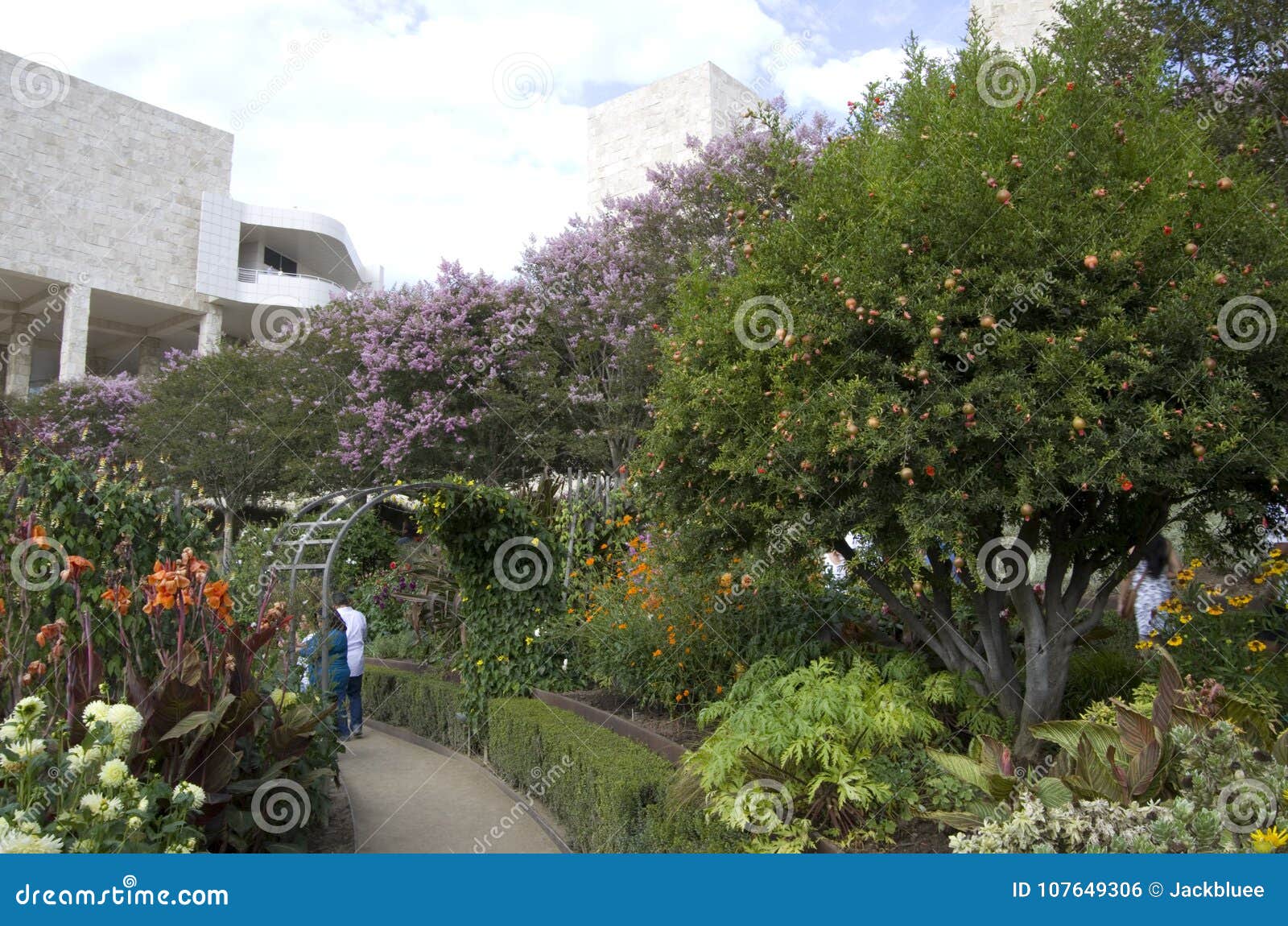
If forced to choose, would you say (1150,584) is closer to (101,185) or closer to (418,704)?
(418,704)

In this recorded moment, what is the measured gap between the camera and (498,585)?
9.33 m

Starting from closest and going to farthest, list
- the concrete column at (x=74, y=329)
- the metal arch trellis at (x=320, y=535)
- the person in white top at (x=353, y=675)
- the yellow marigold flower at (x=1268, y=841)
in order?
the yellow marigold flower at (x=1268, y=841) < the metal arch trellis at (x=320, y=535) < the person in white top at (x=353, y=675) < the concrete column at (x=74, y=329)

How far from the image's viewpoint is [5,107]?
33188 mm

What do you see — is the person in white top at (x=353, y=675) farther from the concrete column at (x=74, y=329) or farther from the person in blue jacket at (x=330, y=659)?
the concrete column at (x=74, y=329)

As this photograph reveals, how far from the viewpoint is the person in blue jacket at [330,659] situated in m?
8.19

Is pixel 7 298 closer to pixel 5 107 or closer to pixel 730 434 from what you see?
pixel 5 107

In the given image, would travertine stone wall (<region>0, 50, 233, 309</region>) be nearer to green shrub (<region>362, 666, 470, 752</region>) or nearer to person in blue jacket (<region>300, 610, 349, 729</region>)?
green shrub (<region>362, 666, 470, 752</region>)

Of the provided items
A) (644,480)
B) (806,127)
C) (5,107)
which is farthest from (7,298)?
(644,480)

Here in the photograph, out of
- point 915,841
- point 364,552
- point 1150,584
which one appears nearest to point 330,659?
point 915,841

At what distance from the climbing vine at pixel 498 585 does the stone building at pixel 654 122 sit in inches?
815

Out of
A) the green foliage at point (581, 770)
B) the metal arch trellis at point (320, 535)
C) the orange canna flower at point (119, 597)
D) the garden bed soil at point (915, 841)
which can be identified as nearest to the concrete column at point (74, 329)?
the metal arch trellis at point (320, 535)

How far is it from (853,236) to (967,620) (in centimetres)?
317

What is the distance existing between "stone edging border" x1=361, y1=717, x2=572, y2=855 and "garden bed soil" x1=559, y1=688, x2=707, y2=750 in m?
0.96

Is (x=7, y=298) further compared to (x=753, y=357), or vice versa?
(x=7, y=298)
